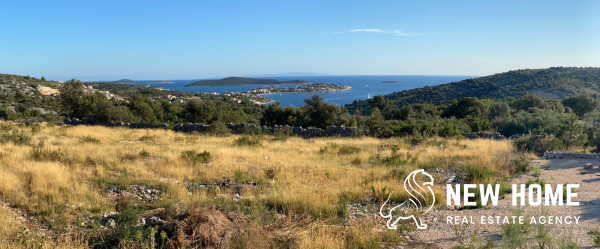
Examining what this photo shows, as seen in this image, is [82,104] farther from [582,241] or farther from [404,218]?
[582,241]

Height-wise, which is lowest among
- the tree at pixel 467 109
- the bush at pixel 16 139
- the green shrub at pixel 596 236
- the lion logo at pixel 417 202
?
the tree at pixel 467 109

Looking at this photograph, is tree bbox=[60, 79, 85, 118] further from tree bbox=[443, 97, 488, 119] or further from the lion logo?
tree bbox=[443, 97, 488, 119]

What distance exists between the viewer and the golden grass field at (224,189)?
16.1 ft

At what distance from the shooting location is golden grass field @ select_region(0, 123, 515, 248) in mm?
4918

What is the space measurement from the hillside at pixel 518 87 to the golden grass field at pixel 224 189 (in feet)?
161

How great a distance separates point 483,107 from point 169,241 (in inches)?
1582

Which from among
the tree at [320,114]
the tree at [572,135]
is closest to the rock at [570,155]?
the tree at [572,135]

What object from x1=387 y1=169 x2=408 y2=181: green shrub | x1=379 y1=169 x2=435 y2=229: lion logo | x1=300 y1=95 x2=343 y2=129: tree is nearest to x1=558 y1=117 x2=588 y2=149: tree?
x1=387 y1=169 x2=408 y2=181: green shrub

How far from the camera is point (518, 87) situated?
208 ft

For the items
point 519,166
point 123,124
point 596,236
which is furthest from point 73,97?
point 596,236

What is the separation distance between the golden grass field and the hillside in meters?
49.2

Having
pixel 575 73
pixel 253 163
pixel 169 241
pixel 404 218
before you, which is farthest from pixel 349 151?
pixel 575 73

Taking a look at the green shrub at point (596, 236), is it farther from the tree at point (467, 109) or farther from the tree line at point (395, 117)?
the tree at point (467, 109)

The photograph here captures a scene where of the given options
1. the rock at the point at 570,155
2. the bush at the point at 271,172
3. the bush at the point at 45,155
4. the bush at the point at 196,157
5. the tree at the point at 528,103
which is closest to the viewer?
the bush at the point at 271,172
